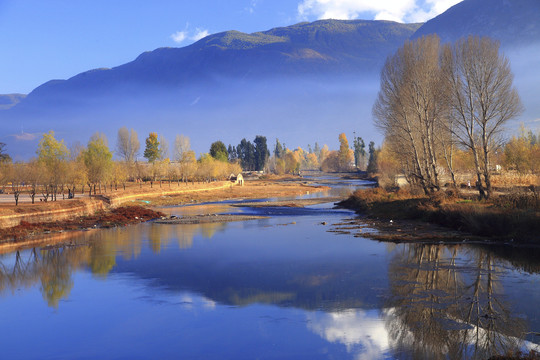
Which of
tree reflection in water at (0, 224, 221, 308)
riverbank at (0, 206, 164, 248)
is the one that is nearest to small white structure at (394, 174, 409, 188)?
riverbank at (0, 206, 164, 248)

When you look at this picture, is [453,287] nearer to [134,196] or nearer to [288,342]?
[288,342]

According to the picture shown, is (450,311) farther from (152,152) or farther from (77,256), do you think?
(152,152)

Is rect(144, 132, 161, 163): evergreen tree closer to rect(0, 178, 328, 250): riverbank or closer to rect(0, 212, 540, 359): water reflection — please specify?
rect(0, 178, 328, 250): riverbank

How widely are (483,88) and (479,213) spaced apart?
14.7m

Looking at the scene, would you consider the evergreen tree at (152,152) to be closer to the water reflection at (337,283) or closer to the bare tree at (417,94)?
the bare tree at (417,94)

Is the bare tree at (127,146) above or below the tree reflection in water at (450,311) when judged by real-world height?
above

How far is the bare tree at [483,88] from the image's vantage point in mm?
35562

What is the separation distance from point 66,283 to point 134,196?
5097cm

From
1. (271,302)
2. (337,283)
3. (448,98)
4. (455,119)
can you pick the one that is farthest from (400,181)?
(271,302)

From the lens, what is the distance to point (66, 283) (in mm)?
18016

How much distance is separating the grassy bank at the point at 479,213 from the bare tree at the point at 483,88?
169 inches

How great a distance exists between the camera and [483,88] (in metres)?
36.4

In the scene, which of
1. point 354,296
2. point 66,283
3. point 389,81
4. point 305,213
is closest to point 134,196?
point 305,213

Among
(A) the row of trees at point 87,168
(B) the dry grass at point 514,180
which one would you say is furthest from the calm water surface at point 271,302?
(B) the dry grass at point 514,180
